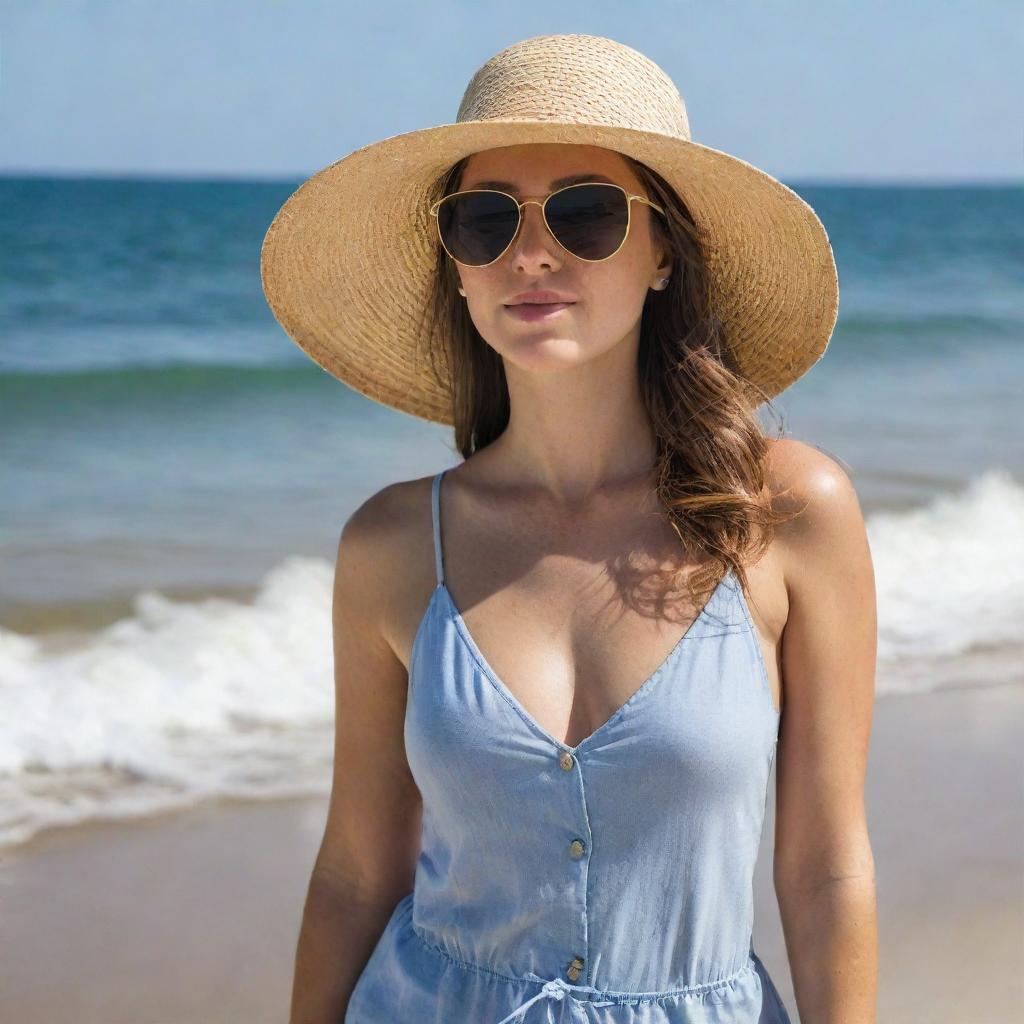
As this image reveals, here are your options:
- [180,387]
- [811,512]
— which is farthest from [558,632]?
[180,387]

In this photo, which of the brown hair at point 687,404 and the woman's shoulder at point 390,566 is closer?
the brown hair at point 687,404

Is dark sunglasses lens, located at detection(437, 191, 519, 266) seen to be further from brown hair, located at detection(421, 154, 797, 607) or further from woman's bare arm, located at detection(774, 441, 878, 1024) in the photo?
woman's bare arm, located at detection(774, 441, 878, 1024)

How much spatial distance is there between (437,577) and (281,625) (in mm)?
4583

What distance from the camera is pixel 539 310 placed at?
221 centimetres

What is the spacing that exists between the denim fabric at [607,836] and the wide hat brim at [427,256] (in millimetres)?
624

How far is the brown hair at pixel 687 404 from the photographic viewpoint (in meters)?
2.15

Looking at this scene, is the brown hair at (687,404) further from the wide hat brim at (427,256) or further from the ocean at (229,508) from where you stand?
the ocean at (229,508)

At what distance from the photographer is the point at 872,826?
456 cm

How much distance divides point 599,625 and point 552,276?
53 centimetres

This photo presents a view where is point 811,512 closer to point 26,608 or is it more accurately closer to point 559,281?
point 559,281

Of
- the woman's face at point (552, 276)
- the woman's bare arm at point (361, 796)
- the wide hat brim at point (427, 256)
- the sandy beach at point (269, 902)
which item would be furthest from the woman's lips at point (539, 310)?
the sandy beach at point (269, 902)

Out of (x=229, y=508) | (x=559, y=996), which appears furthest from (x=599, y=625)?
(x=229, y=508)

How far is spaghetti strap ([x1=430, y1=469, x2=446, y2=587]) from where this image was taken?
2271 mm

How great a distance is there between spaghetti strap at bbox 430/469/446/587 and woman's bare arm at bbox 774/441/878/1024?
527 millimetres
